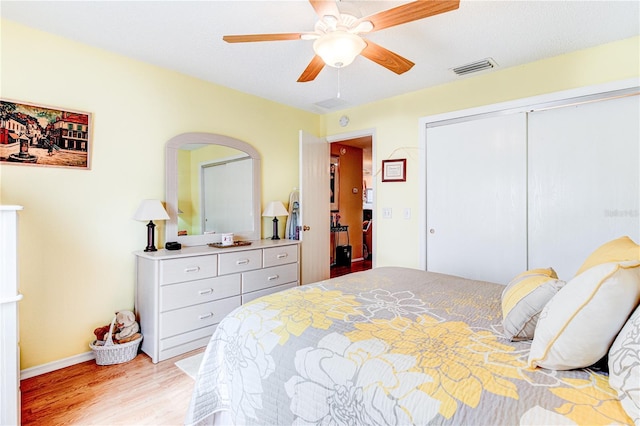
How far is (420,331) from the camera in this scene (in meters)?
1.28

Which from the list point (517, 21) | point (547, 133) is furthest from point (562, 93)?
point (517, 21)

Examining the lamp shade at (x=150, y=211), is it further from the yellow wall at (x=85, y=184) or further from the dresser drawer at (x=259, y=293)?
the dresser drawer at (x=259, y=293)

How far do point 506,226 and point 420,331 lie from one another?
2130 mm

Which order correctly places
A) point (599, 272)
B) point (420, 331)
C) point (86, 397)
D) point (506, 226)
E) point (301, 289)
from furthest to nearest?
1. point (506, 226)
2. point (86, 397)
3. point (301, 289)
4. point (420, 331)
5. point (599, 272)

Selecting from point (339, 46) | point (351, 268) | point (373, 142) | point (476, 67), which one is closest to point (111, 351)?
point (339, 46)

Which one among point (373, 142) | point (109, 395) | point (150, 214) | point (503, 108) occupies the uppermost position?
point (503, 108)

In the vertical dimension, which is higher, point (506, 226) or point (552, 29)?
point (552, 29)

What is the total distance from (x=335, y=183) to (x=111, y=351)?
466 cm

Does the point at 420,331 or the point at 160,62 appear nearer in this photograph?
the point at 420,331

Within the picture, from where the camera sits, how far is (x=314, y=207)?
3.95 meters

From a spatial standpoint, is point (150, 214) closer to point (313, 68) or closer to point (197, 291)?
point (197, 291)

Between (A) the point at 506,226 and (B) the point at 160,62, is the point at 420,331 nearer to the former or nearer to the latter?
(A) the point at 506,226

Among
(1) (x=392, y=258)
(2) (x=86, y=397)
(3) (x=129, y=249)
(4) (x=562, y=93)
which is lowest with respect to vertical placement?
(2) (x=86, y=397)

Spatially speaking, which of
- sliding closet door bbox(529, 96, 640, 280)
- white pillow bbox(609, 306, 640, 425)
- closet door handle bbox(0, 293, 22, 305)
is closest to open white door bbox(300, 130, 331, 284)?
sliding closet door bbox(529, 96, 640, 280)
